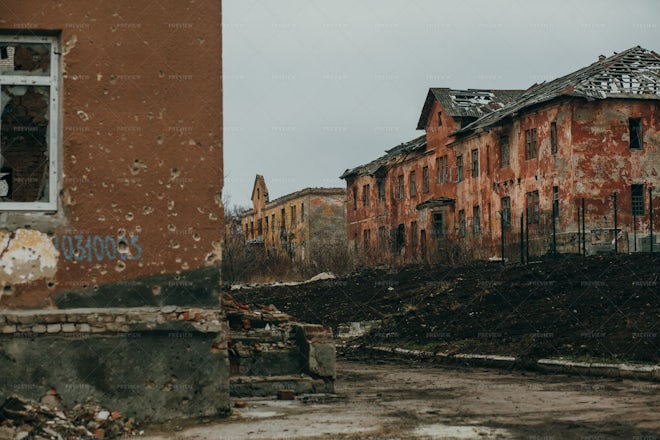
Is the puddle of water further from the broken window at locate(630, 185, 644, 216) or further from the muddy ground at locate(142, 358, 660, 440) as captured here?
the broken window at locate(630, 185, 644, 216)

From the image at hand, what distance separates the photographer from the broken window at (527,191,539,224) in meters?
36.3

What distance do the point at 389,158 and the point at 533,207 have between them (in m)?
17.9

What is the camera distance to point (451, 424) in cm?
859

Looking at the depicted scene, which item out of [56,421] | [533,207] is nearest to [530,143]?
[533,207]

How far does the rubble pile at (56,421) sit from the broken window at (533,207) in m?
29.2

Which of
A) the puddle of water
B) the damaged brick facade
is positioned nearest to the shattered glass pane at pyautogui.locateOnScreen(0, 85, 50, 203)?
the damaged brick facade

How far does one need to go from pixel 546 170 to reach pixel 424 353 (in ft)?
61.5

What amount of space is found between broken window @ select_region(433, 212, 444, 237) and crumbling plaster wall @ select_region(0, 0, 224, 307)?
118 feet

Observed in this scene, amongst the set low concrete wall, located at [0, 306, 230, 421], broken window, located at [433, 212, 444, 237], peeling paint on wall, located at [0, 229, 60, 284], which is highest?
broken window, located at [433, 212, 444, 237]

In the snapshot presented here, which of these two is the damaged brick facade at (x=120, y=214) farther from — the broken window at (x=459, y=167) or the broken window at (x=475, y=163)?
the broken window at (x=459, y=167)

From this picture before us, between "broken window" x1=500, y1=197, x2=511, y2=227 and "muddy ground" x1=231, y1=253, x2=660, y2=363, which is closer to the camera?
"muddy ground" x1=231, y1=253, x2=660, y2=363

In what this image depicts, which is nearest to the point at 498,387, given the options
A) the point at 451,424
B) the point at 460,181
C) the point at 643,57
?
the point at 451,424

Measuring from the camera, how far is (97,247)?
30.1 feet

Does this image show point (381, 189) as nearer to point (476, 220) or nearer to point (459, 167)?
point (459, 167)
